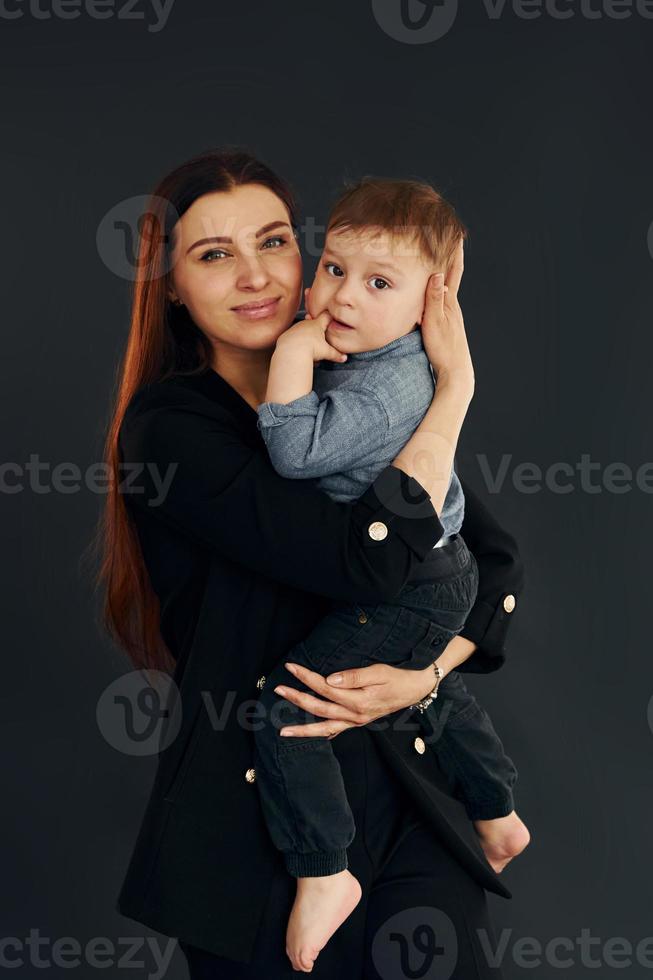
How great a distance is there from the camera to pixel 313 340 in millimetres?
2184

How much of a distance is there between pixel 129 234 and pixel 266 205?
3.24 feet

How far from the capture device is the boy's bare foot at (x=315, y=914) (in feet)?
7.00

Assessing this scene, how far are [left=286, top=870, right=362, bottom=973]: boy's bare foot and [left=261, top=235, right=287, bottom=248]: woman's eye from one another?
112 centimetres

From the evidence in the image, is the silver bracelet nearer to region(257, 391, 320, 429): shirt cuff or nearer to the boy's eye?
region(257, 391, 320, 429): shirt cuff

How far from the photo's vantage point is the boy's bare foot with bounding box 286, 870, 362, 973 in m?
2.13

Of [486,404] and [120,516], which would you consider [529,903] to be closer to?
[486,404]

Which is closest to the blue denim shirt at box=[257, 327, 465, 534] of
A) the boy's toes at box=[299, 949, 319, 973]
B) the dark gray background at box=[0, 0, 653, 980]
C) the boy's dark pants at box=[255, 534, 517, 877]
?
the boy's dark pants at box=[255, 534, 517, 877]

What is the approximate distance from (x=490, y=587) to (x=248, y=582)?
524mm

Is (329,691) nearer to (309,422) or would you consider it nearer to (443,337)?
(309,422)

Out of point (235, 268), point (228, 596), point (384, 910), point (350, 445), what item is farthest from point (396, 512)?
point (384, 910)

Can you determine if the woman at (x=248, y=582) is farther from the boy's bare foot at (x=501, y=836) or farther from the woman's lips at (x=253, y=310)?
the boy's bare foot at (x=501, y=836)

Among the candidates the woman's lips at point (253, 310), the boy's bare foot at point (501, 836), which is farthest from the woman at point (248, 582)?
the boy's bare foot at point (501, 836)

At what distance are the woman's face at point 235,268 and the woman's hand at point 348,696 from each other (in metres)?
0.62

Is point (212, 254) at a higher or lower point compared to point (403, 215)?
lower
